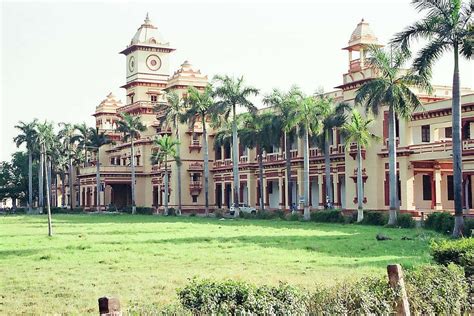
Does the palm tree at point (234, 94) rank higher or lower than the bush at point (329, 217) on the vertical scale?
higher

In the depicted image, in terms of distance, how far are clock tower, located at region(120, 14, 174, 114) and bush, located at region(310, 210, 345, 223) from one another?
42.2 meters

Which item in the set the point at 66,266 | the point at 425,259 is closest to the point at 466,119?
the point at 425,259

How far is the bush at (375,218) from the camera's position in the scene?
1594 inches

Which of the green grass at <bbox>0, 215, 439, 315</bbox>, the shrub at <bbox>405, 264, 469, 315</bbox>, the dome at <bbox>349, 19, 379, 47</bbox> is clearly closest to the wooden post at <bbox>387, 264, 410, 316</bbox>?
the shrub at <bbox>405, 264, 469, 315</bbox>

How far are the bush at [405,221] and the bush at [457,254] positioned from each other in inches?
938

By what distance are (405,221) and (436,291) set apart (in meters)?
27.9

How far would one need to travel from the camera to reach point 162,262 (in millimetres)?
21406

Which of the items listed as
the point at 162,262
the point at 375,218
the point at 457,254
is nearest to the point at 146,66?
the point at 375,218

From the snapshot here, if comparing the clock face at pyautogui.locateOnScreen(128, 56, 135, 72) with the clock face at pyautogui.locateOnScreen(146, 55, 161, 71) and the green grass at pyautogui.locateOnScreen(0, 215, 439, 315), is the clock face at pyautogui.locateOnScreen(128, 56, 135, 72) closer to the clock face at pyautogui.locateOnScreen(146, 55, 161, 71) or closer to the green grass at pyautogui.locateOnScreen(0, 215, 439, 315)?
the clock face at pyautogui.locateOnScreen(146, 55, 161, 71)

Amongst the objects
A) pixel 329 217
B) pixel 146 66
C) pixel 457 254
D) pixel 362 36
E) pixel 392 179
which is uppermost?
pixel 146 66

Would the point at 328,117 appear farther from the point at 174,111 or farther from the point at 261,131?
the point at 174,111

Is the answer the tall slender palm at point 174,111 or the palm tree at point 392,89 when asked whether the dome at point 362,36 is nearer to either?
the palm tree at point 392,89

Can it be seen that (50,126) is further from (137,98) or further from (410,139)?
(410,139)

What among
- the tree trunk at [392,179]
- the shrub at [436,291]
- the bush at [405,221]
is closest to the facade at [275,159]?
the tree trunk at [392,179]
